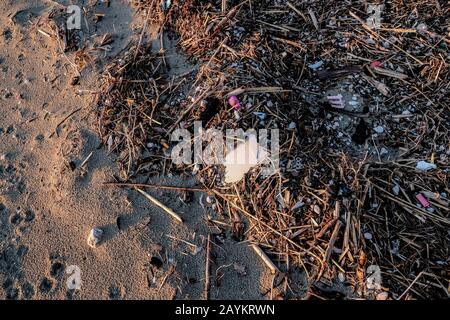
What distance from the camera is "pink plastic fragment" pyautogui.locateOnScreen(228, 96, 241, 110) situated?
2.41 meters

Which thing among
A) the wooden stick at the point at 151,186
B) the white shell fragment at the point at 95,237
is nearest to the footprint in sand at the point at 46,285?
the white shell fragment at the point at 95,237

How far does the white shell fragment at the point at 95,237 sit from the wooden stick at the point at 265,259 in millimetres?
848

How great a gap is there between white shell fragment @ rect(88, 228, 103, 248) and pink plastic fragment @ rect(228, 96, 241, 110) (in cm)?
105

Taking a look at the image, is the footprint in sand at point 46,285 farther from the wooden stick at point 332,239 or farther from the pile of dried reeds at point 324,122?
the wooden stick at point 332,239

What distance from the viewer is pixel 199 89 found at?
2.58m

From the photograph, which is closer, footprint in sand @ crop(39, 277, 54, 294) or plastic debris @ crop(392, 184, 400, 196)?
footprint in sand @ crop(39, 277, 54, 294)

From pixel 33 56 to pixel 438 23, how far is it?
9.69 feet

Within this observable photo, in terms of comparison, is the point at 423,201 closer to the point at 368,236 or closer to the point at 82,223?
the point at 368,236

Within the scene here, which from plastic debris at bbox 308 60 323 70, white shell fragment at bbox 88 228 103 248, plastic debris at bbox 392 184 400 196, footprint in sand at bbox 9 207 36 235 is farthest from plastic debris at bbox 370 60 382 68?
footprint in sand at bbox 9 207 36 235

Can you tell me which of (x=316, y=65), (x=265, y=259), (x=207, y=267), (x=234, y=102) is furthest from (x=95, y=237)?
(x=316, y=65)

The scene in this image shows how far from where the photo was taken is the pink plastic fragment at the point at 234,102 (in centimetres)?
241

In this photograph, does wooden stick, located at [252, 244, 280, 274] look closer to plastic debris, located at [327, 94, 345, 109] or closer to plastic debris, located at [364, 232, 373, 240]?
plastic debris, located at [364, 232, 373, 240]

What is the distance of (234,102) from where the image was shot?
242cm

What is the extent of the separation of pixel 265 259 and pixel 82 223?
1.05 meters
